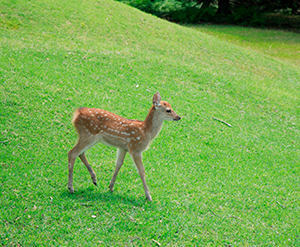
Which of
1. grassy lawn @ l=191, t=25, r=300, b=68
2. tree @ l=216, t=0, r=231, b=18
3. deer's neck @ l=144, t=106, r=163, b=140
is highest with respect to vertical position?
tree @ l=216, t=0, r=231, b=18

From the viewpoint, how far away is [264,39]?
842 inches

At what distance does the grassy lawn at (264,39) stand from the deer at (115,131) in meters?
14.1

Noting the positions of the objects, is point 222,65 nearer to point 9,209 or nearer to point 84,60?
point 84,60

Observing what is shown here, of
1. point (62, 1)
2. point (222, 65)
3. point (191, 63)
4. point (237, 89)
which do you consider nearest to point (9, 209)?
point (237, 89)

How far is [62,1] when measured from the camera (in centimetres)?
1495

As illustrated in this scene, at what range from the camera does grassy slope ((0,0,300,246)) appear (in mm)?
5125

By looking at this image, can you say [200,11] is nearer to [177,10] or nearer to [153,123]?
[177,10]

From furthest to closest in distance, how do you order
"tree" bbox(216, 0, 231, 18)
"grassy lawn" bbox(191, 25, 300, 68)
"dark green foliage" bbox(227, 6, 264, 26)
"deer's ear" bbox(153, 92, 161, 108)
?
"tree" bbox(216, 0, 231, 18), "dark green foliage" bbox(227, 6, 264, 26), "grassy lawn" bbox(191, 25, 300, 68), "deer's ear" bbox(153, 92, 161, 108)

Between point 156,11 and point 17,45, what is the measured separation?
1523 centimetres

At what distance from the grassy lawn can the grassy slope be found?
15.4 feet

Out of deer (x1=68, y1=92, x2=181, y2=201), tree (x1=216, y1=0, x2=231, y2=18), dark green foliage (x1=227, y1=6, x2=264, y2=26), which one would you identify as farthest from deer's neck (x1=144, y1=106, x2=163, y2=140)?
tree (x1=216, y1=0, x2=231, y2=18)

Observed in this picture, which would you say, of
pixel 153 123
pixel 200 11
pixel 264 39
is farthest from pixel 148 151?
pixel 200 11

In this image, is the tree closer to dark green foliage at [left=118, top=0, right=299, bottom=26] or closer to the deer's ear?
dark green foliage at [left=118, top=0, right=299, bottom=26]

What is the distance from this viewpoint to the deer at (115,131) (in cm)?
513
